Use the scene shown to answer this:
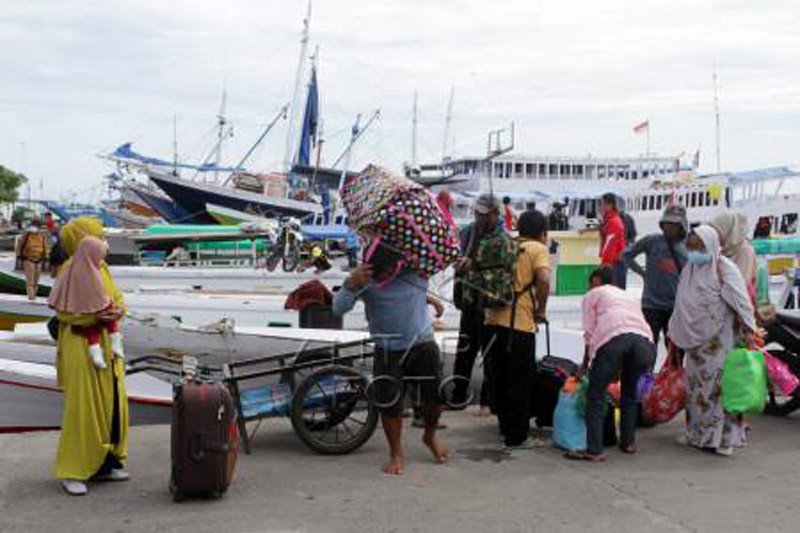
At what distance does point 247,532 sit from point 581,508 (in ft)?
5.80

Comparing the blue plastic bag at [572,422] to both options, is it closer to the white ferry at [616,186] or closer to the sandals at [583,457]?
the sandals at [583,457]

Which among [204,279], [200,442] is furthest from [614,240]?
[204,279]

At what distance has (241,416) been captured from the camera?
5.75 meters

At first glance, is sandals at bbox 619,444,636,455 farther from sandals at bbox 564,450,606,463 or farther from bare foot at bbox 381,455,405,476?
bare foot at bbox 381,455,405,476

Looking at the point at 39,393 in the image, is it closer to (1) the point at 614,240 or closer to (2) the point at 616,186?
(1) the point at 614,240

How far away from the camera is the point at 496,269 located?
5957mm

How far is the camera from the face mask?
230 inches

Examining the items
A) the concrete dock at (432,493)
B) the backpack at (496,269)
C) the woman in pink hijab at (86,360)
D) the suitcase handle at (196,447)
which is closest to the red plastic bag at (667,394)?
the concrete dock at (432,493)

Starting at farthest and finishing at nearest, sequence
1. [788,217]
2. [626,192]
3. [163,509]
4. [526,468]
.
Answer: [626,192] → [788,217] → [526,468] → [163,509]

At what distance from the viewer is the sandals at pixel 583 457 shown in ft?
19.0

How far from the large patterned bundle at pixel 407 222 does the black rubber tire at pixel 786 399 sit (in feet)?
10.1

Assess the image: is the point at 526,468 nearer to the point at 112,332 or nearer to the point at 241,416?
the point at 241,416

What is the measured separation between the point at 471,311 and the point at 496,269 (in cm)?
71

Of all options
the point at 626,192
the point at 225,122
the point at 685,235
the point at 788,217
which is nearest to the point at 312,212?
the point at 225,122
